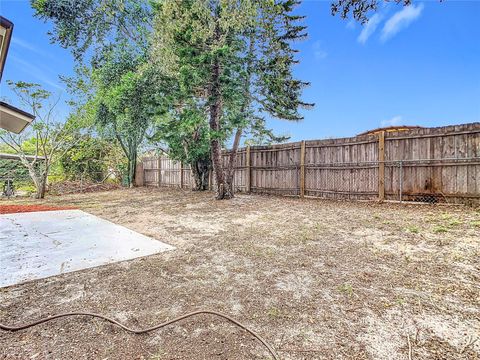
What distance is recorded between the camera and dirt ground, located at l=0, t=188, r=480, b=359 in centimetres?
155

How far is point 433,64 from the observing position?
11.5 metres

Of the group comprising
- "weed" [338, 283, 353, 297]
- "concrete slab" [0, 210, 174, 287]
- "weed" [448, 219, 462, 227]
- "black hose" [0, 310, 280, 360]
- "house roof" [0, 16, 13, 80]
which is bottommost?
"black hose" [0, 310, 280, 360]

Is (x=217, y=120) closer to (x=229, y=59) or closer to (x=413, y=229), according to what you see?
(x=229, y=59)

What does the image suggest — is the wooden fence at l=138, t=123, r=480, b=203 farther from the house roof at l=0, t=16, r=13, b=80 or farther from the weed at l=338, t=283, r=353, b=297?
the house roof at l=0, t=16, r=13, b=80

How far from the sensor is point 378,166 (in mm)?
6840

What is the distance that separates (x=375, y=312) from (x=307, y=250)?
4.90 feet

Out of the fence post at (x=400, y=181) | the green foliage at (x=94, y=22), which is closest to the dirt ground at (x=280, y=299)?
the fence post at (x=400, y=181)

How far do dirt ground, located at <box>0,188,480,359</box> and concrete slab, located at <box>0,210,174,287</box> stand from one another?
0.95ft

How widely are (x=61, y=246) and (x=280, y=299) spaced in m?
3.37

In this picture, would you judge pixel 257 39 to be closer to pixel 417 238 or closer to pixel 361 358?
pixel 417 238

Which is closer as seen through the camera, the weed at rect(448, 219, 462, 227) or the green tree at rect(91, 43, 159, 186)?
the weed at rect(448, 219, 462, 227)

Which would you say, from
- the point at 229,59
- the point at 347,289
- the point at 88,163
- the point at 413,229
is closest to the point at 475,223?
the point at 413,229

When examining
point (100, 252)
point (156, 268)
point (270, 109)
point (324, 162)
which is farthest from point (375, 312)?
point (270, 109)

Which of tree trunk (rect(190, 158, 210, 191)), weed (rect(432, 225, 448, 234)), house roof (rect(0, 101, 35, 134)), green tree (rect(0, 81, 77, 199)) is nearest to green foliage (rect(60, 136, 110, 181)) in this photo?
green tree (rect(0, 81, 77, 199))
